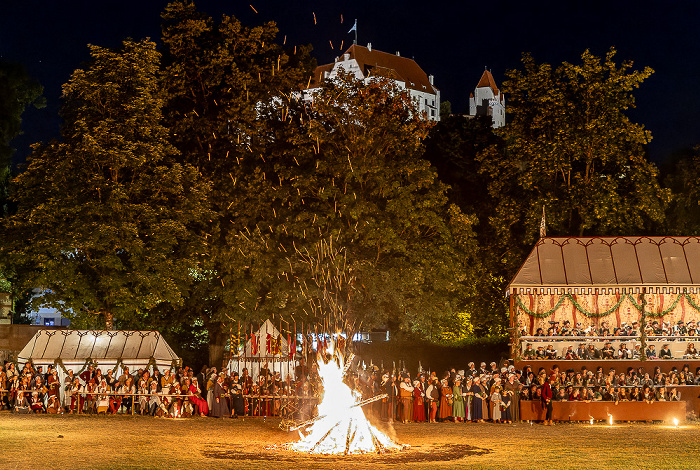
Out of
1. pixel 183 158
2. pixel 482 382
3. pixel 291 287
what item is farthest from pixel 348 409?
pixel 183 158

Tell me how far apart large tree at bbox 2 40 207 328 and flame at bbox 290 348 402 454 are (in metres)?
14.3

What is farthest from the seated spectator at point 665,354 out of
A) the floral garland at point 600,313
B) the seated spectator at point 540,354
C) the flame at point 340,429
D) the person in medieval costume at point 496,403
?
the flame at point 340,429

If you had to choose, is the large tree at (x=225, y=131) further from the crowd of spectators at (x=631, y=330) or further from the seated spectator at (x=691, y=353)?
the seated spectator at (x=691, y=353)

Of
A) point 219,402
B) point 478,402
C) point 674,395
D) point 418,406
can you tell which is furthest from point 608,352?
point 219,402

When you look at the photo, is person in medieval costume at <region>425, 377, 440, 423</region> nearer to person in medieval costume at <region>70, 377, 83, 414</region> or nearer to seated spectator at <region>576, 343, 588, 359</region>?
seated spectator at <region>576, 343, 588, 359</region>

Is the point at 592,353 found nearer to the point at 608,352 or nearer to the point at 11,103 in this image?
the point at 608,352

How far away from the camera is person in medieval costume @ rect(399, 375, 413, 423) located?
28047 mm

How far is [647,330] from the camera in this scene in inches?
1265

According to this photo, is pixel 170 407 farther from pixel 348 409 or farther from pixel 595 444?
pixel 595 444

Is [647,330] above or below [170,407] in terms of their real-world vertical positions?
above

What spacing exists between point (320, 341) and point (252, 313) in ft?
10.2

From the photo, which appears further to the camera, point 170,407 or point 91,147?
point 91,147

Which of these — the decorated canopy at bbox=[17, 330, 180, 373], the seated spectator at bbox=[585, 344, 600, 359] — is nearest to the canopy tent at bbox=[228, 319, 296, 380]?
the decorated canopy at bbox=[17, 330, 180, 373]

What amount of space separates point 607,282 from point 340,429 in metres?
16.3
